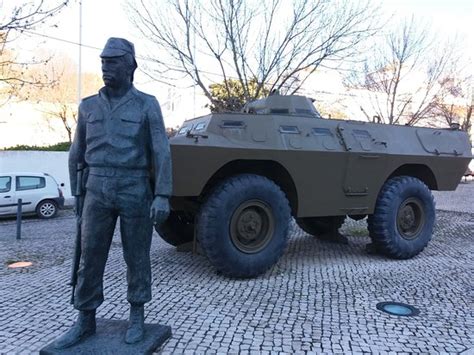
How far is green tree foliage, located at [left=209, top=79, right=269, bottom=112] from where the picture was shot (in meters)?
15.1

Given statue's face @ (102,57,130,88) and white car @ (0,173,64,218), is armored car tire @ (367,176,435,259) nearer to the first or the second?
statue's face @ (102,57,130,88)

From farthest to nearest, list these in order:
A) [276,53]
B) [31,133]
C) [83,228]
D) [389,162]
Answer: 1. [31,133]
2. [276,53]
3. [389,162]
4. [83,228]

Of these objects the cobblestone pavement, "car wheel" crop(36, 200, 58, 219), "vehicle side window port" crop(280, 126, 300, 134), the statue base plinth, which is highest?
"vehicle side window port" crop(280, 126, 300, 134)

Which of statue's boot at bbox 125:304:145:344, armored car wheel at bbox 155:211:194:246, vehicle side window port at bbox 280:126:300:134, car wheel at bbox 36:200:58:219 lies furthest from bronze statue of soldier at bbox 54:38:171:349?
car wheel at bbox 36:200:58:219

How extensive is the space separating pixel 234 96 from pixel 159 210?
1238 cm

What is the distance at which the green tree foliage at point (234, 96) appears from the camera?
15.1 meters

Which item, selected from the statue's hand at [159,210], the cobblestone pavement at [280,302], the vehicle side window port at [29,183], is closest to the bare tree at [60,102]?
the vehicle side window port at [29,183]

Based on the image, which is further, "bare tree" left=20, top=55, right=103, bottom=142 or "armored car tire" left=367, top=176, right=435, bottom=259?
"bare tree" left=20, top=55, right=103, bottom=142

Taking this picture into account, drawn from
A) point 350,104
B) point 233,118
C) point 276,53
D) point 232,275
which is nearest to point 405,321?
point 232,275

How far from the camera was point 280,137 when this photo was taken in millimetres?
6387

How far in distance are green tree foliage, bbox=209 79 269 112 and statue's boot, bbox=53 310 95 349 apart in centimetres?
1135

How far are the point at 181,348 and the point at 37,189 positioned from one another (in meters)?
10.9

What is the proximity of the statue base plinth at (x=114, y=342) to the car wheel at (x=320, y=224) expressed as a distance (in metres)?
5.04

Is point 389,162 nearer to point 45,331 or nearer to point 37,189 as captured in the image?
point 45,331
